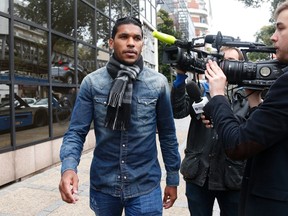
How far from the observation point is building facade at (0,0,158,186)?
5.42 meters

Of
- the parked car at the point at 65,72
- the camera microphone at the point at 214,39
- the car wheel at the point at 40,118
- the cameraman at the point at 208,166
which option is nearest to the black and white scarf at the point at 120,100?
the cameraman at the point at 208,166

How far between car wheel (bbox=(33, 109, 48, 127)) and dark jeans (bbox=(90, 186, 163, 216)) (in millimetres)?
4533

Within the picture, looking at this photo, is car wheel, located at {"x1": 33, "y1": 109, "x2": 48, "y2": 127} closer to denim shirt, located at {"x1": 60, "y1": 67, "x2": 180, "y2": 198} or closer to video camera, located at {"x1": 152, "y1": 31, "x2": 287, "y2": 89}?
denim shirt, located at {"x1": 60, "y1": 67, "x2": 180, "y2": 198}

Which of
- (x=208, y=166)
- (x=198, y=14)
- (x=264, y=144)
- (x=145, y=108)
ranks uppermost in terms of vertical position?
(x=198, y=14)

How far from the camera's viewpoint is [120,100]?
2.05m

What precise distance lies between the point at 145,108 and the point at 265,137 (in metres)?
0.89

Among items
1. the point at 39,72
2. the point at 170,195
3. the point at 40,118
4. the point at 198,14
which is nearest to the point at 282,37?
the point at 170,195

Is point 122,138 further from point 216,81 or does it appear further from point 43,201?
point 43,201

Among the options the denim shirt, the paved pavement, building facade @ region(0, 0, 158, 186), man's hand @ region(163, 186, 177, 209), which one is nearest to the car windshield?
building facade @ region(0, 0, 158, 186)

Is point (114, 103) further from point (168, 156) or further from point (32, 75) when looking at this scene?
point (32, 75)

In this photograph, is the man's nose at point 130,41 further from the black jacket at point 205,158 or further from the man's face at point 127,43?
the black jacket at point 205,158

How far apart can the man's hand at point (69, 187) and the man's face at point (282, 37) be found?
1.22 metres

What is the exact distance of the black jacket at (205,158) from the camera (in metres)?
2.37

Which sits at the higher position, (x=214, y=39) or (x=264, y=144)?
(x=214, y=39)
